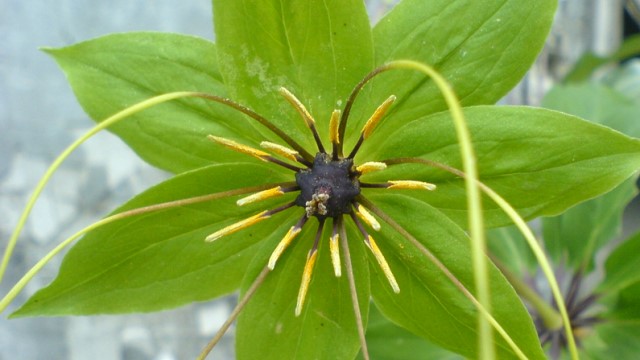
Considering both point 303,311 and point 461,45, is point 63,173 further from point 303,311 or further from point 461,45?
point 461,45

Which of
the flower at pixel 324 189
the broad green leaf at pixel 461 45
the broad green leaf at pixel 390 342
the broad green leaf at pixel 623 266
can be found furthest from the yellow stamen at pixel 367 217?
the broad green leaf at pixel 623 266

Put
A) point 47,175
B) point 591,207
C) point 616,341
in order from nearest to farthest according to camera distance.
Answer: point 47,175
point 616,341
point 591,207

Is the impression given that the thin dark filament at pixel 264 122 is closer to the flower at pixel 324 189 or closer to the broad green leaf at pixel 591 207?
the flower at pixel 324 189

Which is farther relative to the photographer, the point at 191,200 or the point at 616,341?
the point at 616,341

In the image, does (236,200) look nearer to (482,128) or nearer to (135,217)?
(135,217)

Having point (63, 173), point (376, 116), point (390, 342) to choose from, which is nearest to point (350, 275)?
point (376, 116)

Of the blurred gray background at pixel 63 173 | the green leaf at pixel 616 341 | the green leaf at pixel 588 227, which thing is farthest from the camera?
the blurred gray background at pixel 63 173

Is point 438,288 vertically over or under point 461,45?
under

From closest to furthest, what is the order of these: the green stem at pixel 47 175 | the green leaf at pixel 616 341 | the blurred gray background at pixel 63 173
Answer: the green stem at pixel 47 175 → the green leaf at pixel 616 341 → the blurred gray background at pixel 63 173
